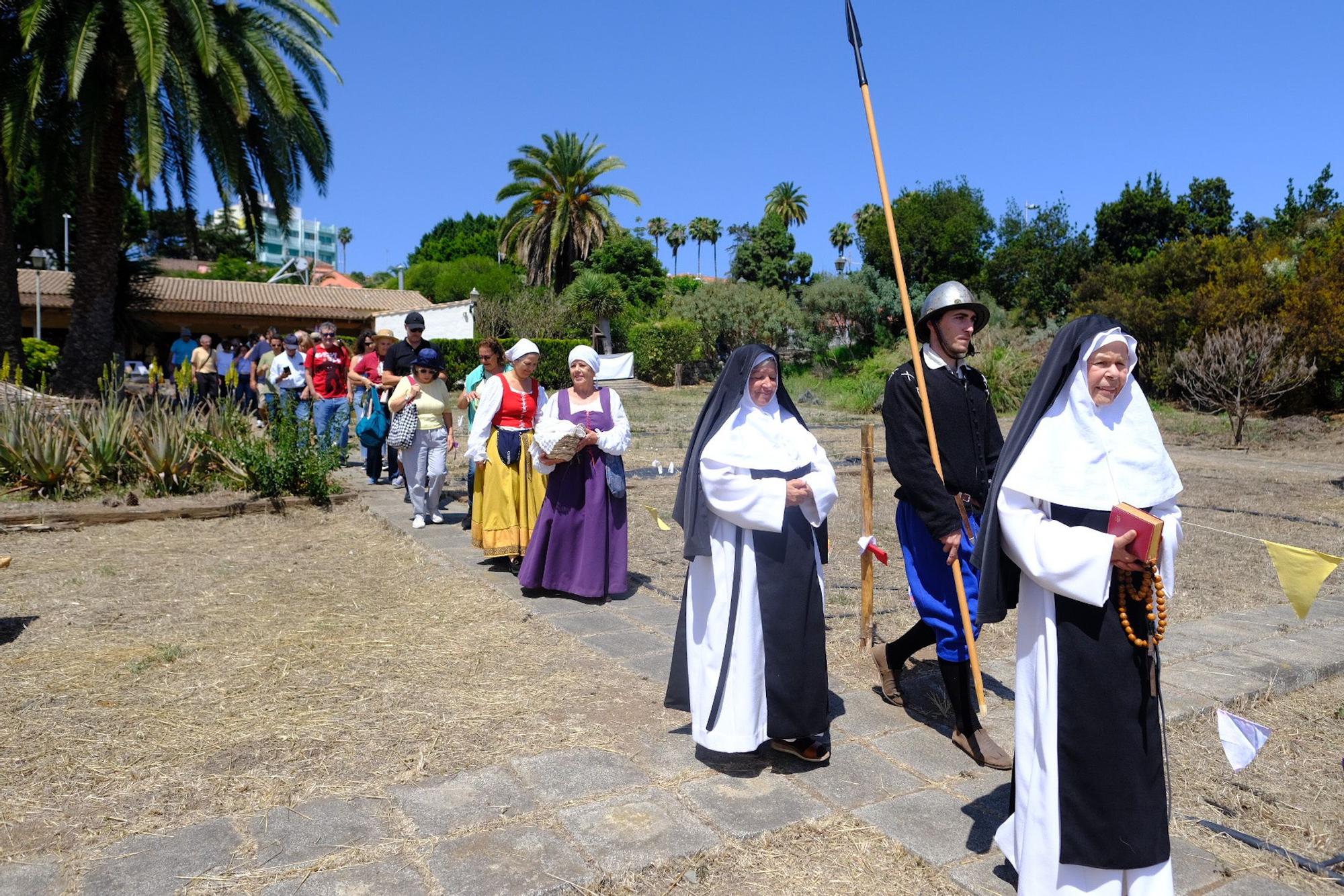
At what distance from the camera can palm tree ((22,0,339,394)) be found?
13062 millimetres

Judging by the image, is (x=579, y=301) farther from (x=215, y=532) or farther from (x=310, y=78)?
(x=215, y=532)

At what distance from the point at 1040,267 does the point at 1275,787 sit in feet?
125

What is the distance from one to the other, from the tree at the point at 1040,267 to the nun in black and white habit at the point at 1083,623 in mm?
36952

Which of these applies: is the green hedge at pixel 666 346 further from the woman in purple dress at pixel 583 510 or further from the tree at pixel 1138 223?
the woman in purple dress at pixel 583 510

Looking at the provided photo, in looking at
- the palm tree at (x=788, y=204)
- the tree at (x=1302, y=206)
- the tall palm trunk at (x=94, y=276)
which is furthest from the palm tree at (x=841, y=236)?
the tall palm trunk at (x=94, y=276)

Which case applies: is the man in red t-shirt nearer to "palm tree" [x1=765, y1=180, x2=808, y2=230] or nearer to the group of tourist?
the group of tourist

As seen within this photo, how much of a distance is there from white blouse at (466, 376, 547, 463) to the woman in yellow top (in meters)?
1.50

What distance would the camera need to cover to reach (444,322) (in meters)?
36.2

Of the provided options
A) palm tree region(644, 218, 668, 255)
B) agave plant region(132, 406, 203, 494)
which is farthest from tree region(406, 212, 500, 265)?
agave plant region(132, 406, 203, 494)

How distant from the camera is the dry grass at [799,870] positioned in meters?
3.16

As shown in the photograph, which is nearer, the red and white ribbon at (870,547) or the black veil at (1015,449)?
the black veil at (1015,449)

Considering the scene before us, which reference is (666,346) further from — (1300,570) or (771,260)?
(1300,570)

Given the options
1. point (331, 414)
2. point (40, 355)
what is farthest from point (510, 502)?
point (40, 355)

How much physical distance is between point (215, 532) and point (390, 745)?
571cm
